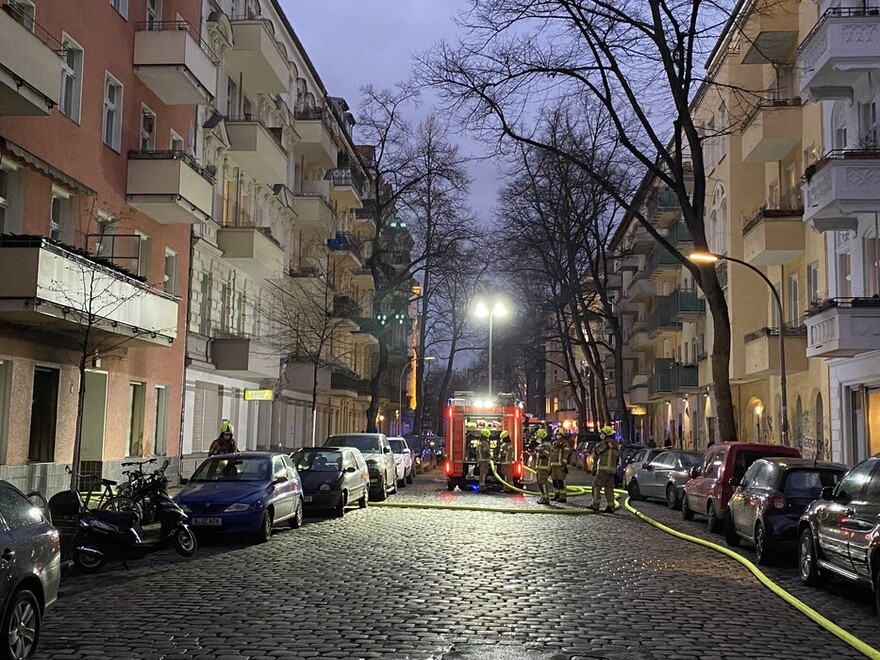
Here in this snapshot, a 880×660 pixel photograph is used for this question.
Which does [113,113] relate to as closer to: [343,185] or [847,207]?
[847,207]

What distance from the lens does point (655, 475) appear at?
27.0 m

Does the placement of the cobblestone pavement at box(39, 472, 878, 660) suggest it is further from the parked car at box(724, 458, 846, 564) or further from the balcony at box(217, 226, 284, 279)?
the balcony at box(217, 226, 284, 279)

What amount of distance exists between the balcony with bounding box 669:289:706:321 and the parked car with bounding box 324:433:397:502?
2185cm

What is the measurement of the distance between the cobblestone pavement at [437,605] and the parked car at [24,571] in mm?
464

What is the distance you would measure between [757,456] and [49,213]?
14018 mm

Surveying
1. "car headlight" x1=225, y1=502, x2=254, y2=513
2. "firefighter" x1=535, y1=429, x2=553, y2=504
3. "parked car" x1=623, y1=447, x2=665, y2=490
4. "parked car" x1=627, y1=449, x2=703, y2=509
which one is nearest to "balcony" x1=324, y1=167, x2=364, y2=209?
"parked car" x1=623, y1=447, x2=665, y2=490

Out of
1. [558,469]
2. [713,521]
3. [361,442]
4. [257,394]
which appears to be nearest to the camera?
[713,521]

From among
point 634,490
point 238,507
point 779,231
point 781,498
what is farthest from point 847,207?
point 238,507

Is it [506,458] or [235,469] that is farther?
[506,458]

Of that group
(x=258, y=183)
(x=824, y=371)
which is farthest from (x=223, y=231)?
(x=824, y=371)

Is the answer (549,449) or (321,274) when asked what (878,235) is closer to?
(549,449)

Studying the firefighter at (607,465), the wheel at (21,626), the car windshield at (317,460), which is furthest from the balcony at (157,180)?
the wheel at (21,626)

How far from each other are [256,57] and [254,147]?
3165mm

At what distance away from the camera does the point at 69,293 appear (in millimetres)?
18156
